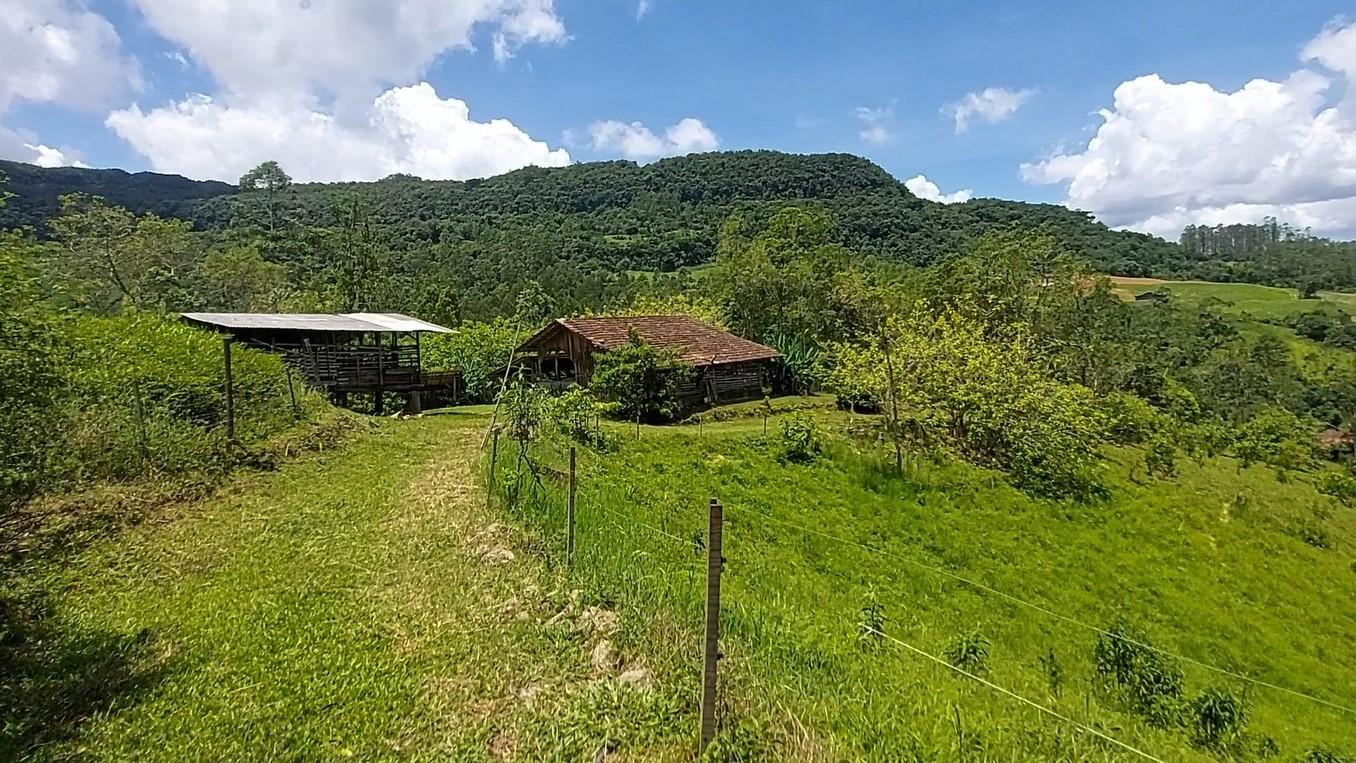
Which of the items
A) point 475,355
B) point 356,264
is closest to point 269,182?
point 356,264

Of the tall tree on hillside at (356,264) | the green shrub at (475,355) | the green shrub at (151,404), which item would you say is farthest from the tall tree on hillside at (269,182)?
the green shrub at (151,404)

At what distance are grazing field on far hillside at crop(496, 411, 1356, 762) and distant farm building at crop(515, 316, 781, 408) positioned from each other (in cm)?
332

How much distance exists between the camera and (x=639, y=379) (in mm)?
22672

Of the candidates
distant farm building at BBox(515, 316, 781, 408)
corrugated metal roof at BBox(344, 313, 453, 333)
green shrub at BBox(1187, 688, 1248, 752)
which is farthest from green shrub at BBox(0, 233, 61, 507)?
distant farm building at BBox(515, 316, 781, 408)

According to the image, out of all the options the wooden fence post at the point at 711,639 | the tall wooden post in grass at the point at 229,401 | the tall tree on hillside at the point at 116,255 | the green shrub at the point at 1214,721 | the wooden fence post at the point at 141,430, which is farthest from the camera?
the tall tree on hillside at the point at 116,255

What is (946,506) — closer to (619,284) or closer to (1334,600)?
(1334,600)

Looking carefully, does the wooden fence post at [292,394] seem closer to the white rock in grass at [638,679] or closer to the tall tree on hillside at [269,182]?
the white rock in grass at [638,679]

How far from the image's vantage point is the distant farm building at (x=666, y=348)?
2523 cm

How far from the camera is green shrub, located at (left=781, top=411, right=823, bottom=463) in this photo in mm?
17953

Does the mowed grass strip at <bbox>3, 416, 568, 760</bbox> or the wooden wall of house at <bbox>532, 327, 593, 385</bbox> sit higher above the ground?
the wooden wall of house at <bbox>532, 327, 593, 385</bbox>

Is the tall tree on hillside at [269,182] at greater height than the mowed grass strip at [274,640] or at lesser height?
greater

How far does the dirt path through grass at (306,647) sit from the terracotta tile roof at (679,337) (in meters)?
16.5

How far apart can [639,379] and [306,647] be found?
17299 millimetres

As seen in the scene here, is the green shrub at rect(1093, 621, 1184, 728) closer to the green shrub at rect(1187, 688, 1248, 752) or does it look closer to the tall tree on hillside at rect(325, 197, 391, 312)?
the green shrub at rect(1187, 688, 1248, 752)
